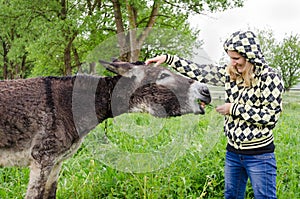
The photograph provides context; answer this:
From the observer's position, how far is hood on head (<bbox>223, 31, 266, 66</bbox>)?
305cm

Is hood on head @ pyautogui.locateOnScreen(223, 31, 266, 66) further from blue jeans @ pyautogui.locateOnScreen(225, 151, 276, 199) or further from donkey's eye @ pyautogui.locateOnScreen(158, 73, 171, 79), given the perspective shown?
blue jeans @ pyautogui.locateOnScreen(225, 151, 276, 199)

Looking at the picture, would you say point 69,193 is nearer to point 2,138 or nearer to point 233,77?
point 2,138

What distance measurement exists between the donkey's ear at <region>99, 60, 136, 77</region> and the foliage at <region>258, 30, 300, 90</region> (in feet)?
122

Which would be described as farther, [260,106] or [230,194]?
[230,194]

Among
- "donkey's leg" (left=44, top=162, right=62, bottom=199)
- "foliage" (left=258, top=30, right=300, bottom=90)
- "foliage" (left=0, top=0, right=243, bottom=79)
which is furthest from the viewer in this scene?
"foliage" (left=258, top=30, right=300, bottom=90)

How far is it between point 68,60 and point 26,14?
4.07 m

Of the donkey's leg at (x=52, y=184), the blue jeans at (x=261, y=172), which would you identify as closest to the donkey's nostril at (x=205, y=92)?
the blue jeans at (x=261, y=172)

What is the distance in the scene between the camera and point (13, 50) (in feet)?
88.1

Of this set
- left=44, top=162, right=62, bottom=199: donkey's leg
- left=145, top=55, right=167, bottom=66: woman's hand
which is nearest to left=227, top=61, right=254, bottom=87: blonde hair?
left=145, top=55, right=167, bottom=66: woman's hand

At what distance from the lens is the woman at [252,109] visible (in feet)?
10.0

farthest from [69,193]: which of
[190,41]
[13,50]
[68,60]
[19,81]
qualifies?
[13,50]

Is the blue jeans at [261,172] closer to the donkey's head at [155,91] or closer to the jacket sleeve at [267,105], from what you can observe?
the jacket sleeve at [267,105]

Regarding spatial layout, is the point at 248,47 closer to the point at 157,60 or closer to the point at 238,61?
the point at 238,61

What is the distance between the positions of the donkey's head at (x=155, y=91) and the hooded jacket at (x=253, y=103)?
0.32 meters
